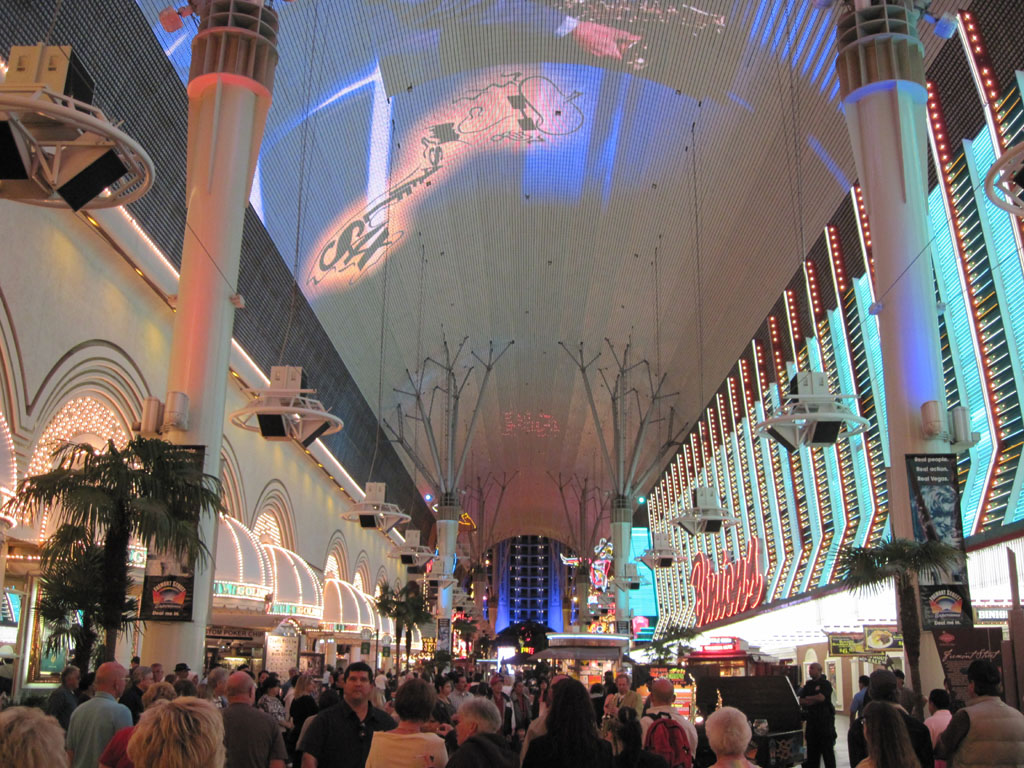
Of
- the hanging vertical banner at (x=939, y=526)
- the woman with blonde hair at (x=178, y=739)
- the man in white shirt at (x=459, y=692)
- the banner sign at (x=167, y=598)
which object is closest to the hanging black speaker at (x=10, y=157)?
the woman with blonde hair at (x=178, y=739)

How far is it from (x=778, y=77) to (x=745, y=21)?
4.58 feet

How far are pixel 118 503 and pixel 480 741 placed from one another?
21.7 ft

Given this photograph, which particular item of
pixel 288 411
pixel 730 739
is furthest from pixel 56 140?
pixel 288 411

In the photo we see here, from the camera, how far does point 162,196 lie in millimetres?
17125

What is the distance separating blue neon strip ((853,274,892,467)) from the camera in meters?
22.3

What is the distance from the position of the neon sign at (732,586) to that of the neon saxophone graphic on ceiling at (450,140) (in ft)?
55.9

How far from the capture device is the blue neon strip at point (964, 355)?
17.1 metres

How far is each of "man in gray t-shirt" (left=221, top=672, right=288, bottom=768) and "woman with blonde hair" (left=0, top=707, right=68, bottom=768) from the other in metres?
2.66

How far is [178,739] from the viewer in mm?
2994

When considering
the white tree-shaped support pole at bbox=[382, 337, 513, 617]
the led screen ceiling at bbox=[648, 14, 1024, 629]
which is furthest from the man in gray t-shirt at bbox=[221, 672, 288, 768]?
the white tree-shaped support pole at bbox=[382, 337, 513, 617]

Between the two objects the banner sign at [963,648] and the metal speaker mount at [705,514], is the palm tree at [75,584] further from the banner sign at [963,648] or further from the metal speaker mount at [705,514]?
the metal speaker mount at [705,514]

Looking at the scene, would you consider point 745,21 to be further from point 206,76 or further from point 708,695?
point 708,695

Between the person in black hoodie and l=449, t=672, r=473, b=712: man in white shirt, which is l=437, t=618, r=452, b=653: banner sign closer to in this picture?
l=449, t=672, r=473, b=712: man in white shirt

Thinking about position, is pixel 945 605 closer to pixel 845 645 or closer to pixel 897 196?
pixel 897 196
